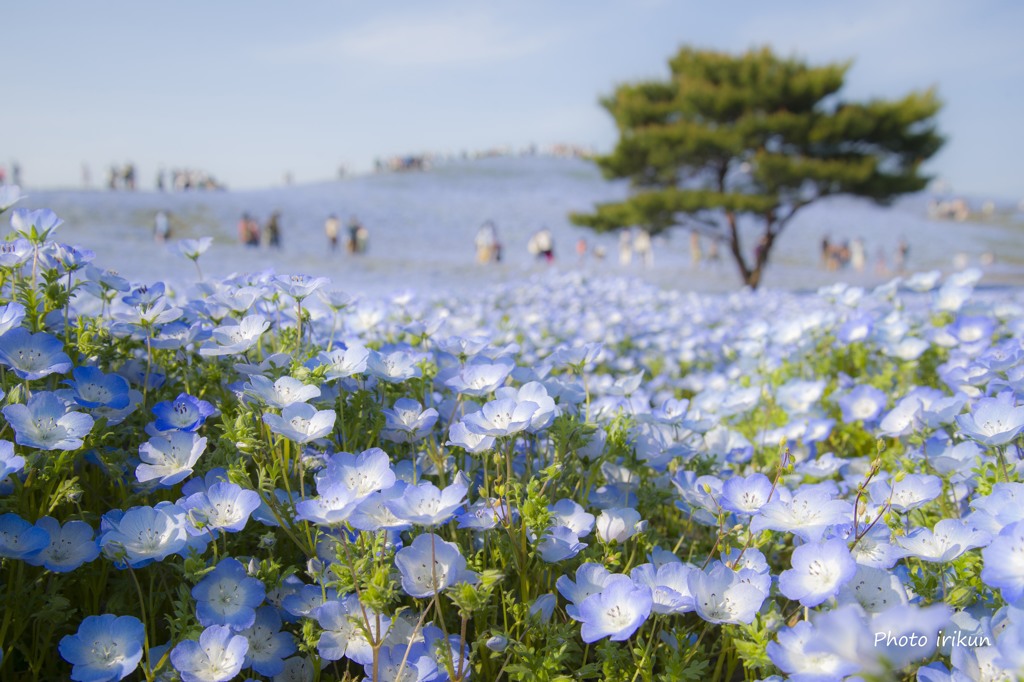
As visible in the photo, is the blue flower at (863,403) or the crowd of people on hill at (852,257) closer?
the blue flower at (863,403)

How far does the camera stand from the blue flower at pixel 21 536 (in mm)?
1188

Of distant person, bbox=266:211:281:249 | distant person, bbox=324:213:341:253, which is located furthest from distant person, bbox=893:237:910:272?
distant person, bbox=266:211:281:249

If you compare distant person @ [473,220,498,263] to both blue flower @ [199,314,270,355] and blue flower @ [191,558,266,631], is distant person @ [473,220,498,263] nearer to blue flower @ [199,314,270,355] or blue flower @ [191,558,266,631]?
blue flower @ [199,314,270,355]

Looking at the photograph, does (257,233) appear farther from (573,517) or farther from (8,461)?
(573,517)

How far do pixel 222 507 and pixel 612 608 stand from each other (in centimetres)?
72

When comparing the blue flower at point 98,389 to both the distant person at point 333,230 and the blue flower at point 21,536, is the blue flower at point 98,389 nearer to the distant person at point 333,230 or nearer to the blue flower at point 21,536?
the blue flower at point 21,536

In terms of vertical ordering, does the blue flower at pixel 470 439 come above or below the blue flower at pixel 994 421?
below

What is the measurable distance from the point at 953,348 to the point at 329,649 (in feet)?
8.29

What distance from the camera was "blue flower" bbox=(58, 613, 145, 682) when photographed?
3.88ft

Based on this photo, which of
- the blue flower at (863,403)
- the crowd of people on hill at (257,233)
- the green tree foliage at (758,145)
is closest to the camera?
the blue flower at (863,403)

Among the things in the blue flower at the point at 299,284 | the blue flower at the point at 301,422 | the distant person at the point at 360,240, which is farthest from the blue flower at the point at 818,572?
the distant person at the point at 360,240

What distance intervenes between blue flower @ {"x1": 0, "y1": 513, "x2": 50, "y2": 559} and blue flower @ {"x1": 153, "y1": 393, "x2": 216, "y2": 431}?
1.02 feet

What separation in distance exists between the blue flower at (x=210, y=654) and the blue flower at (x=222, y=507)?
0.17m

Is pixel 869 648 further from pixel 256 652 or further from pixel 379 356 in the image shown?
pixel 379 356
